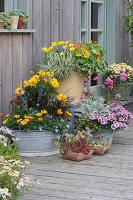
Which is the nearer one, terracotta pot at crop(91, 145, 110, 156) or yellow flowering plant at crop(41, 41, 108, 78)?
terracotta pot at crop(91, 145, 110, 156)

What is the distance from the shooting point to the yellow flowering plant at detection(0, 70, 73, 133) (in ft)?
14.5

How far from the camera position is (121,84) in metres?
6.75

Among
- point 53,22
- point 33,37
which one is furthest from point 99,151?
point 53,22

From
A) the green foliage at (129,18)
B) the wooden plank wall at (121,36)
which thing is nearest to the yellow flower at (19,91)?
the wooden plank wall at (121,36)

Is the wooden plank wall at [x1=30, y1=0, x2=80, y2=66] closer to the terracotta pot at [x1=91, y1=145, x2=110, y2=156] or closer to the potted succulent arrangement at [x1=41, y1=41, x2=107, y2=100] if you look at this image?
the potted succulent arrangement at [x1=41, y1=41, x2=107, y2=100]

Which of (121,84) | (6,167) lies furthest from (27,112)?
(121,84)

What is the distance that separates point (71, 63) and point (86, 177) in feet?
5.46

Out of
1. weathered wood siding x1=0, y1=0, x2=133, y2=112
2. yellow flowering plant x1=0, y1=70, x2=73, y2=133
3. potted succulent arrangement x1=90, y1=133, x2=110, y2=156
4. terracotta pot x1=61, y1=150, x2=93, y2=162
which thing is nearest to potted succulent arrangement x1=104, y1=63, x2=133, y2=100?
weathered wood siding x1=0, y1=0, x2=133, y2=112

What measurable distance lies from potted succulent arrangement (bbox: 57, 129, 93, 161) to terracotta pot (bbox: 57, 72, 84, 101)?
874 millimetres

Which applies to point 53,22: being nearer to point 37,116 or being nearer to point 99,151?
point 37,116

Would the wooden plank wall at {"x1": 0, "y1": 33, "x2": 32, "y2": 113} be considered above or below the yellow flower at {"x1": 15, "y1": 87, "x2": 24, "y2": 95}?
above

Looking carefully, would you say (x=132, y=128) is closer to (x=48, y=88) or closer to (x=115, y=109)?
(x=115, y=109)

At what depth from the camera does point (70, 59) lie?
498 cm

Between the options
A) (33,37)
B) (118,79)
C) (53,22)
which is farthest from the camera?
(118,79)
